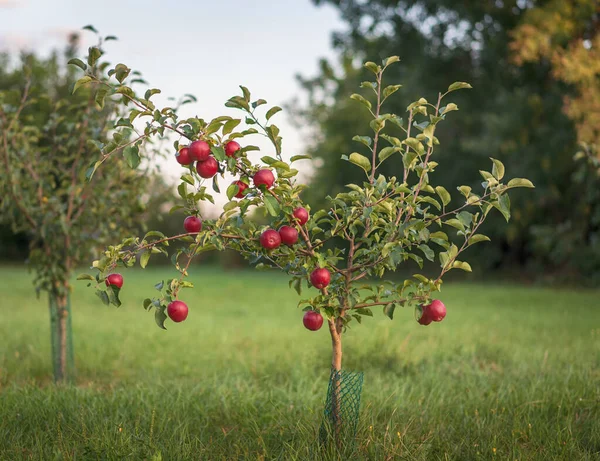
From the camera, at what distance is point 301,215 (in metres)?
2.51

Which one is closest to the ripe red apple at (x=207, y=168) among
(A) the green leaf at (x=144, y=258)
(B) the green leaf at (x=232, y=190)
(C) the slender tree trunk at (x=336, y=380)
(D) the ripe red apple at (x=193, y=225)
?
(B) the green leaf at (x=232, y=190)

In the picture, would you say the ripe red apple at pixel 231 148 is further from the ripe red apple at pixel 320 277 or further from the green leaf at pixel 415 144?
the green leaf at pixel 415 144

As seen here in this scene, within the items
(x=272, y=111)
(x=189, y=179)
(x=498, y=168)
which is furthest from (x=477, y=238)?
(x=189, y=179)

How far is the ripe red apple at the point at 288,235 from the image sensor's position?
2.45 metres

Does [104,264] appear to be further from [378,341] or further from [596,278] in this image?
[596,278]

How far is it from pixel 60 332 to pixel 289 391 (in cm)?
208

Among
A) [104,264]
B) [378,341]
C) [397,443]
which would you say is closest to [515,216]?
[378,341]

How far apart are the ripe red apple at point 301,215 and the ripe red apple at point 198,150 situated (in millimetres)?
462

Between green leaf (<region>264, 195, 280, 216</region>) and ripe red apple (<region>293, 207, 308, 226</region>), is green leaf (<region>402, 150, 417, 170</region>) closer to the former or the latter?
ripe red apple (<region>293, 207, 308, 226</region>)

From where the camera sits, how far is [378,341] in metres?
5.70

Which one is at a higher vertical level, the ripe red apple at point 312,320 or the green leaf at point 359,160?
the green leaf at point 359,160

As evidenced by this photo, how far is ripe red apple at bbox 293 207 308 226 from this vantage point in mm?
2512

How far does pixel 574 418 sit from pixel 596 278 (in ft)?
37.2

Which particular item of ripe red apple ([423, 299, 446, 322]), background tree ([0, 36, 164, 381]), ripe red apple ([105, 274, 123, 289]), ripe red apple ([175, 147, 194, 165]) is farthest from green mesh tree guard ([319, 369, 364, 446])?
background tree ([0, 36, 164, 381])
